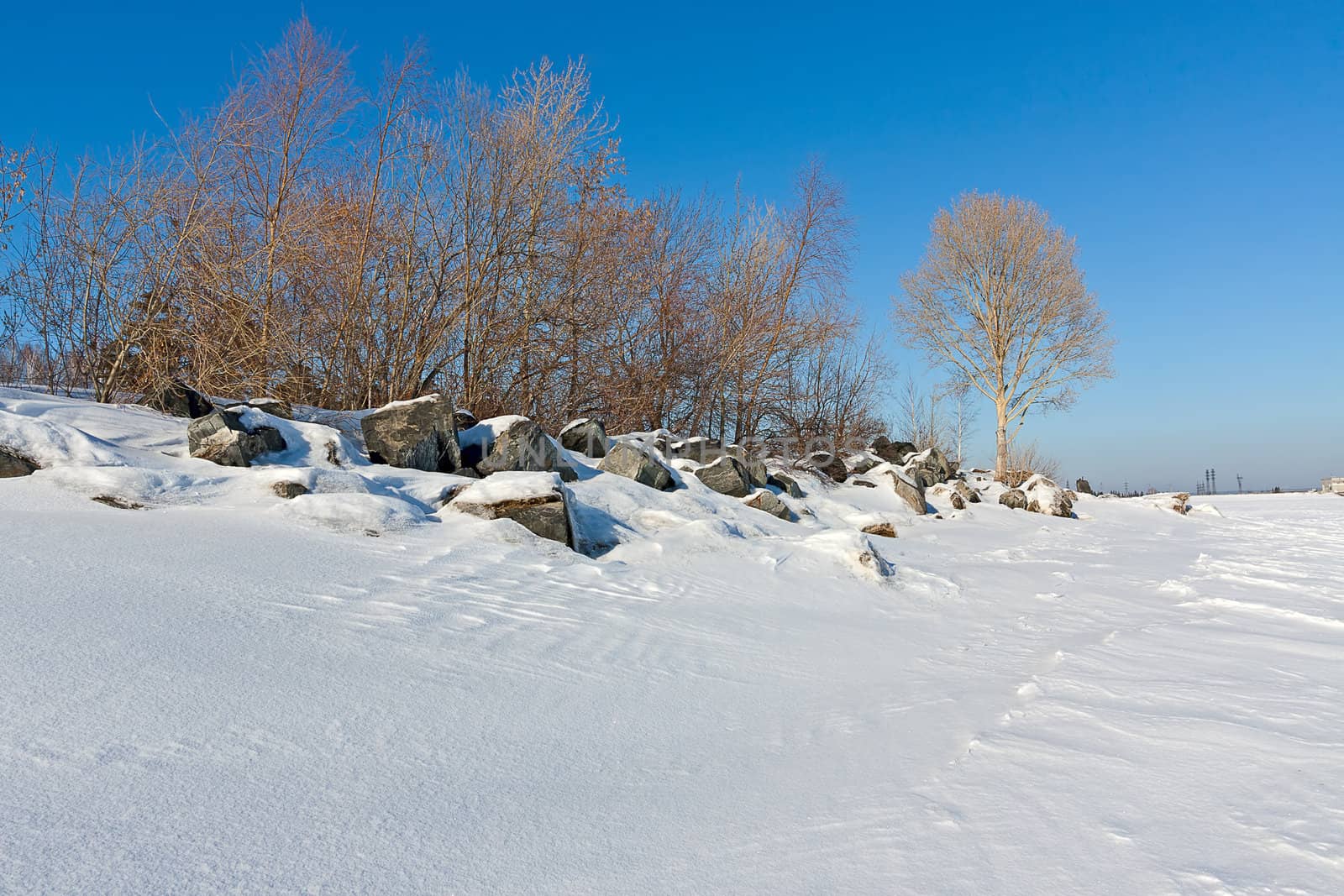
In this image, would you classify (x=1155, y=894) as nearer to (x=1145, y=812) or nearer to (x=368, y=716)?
(x=1145, y=812)

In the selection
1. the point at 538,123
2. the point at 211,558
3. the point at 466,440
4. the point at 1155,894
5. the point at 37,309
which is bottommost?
the point at 1155,894

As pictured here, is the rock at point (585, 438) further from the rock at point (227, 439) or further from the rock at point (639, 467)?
the rock at point (227, 439)

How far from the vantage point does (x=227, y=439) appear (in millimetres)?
4992

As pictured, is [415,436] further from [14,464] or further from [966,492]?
[966,492]

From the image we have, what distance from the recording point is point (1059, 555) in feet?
24.5

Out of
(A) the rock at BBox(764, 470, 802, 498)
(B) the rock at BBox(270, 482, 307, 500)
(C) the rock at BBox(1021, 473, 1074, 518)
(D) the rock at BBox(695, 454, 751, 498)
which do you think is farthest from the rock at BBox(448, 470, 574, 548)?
(C) the rock at BBox(1021, 473, 1074, 518)

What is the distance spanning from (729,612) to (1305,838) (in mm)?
2653

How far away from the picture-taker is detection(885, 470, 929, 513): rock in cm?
1089

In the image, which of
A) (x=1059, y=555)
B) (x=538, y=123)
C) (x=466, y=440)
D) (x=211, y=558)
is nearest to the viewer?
(x=211, y=558)

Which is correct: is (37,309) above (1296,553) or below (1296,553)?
above

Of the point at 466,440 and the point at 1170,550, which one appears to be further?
the point at 1170,550

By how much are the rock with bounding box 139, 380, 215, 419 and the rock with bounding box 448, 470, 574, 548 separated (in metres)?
2.52

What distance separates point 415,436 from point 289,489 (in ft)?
5.48

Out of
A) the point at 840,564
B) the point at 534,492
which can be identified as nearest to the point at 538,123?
the point at 534,492
